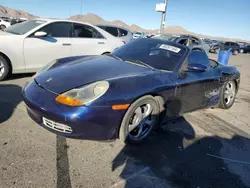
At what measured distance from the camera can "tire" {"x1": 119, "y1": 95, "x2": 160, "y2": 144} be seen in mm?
2873

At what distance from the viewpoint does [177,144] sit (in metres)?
3.36

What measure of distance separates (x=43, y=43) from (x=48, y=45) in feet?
0.42

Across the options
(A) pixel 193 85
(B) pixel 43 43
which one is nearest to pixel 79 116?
(A) pixel 193 85

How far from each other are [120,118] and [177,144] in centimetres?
106

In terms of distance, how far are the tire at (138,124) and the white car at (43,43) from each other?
352 centimetres

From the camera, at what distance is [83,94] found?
2691mm

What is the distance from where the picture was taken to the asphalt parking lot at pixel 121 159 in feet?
7.91

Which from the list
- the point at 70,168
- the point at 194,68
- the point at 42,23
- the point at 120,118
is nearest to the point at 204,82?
the point at 194,68

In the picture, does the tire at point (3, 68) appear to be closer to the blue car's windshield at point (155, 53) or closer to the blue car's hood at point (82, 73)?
the blue car's hood at point (82, 73)

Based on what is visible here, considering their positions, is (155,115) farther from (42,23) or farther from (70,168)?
(42,23)

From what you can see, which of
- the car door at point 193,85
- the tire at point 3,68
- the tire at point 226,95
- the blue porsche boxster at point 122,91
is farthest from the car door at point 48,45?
the tire at point 226,95

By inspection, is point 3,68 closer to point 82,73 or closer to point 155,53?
point 82,73

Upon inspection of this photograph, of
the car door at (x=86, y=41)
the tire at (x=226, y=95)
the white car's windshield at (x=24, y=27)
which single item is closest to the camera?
the tire at (x=226, y=95)

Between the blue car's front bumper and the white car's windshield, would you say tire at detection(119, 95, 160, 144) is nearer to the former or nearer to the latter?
the blue car's front bumper
